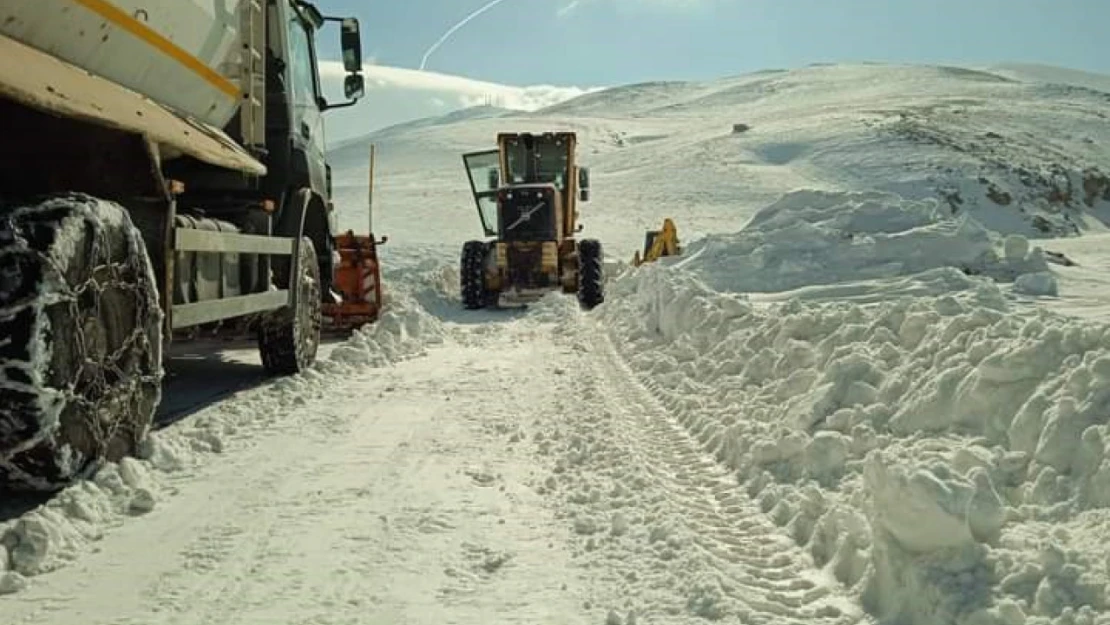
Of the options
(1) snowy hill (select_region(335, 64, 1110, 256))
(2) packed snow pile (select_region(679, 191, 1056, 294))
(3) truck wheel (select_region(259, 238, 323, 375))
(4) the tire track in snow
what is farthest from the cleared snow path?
(1) snowy hill (select_region(335, 64, 1110, 256))

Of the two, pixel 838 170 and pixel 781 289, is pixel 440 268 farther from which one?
pixel 838 170

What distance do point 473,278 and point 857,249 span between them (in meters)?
7.24

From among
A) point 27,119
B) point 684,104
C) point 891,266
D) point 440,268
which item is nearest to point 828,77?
point 684,104

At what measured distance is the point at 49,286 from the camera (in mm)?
3969

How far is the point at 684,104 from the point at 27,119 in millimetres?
90470

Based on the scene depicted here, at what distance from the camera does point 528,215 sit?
17.0 meters

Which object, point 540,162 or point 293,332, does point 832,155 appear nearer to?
point 540,162

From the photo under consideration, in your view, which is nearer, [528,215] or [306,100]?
[306,100]

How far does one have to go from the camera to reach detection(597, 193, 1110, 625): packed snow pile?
3.01 meters

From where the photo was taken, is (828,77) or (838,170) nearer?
(838,170)

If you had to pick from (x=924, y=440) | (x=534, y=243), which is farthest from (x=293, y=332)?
(x=534, y=243)

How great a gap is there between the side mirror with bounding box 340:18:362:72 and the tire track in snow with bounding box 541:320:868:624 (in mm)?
4424

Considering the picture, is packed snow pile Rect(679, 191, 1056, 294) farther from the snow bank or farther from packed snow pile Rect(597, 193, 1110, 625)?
the snow bank

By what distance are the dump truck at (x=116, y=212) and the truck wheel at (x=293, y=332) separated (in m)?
0.04
